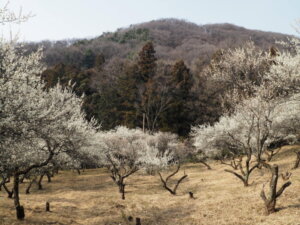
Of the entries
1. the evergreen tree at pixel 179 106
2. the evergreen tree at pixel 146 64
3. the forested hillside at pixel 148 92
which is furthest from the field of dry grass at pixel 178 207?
A: the evergreen tree at pixel 146 64

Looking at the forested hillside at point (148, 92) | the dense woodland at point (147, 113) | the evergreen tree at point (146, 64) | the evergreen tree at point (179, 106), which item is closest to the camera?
the dense woodland at point (147, 113)

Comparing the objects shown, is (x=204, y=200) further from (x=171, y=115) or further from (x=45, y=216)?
(x=171, y=115)

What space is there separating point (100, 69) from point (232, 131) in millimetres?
54150

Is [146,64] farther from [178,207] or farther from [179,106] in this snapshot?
[178,207]

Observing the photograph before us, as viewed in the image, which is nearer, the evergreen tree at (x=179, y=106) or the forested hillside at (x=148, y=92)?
the evergreen tree at (x=179, y=106)

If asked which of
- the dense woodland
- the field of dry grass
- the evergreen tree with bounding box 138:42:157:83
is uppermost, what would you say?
the evergreen tree with bounding box 138:42:157:83

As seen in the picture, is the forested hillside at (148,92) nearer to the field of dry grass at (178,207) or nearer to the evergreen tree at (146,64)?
the evergreen tree at (146,64)

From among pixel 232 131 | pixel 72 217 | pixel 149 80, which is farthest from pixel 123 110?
pixel 72 217

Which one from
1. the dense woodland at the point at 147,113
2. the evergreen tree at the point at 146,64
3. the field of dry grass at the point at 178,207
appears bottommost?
the field of dry grass at the point at 178,207

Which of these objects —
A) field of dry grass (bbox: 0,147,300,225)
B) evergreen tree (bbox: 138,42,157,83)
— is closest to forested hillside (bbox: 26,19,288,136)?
evergreen tree (bbox: 138,42,157,83)

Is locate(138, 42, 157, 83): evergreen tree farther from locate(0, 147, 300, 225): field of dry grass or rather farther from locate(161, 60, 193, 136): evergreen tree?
locate(0, 147, 300, 225): field of dry grass

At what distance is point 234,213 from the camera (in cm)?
1655

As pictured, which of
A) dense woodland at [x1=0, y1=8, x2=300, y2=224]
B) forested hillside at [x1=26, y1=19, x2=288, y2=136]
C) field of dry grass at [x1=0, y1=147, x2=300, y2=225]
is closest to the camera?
dense woodland at [x1=0, y1=8, x2=300, y2=224]

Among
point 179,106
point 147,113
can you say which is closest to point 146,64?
point 147,113
